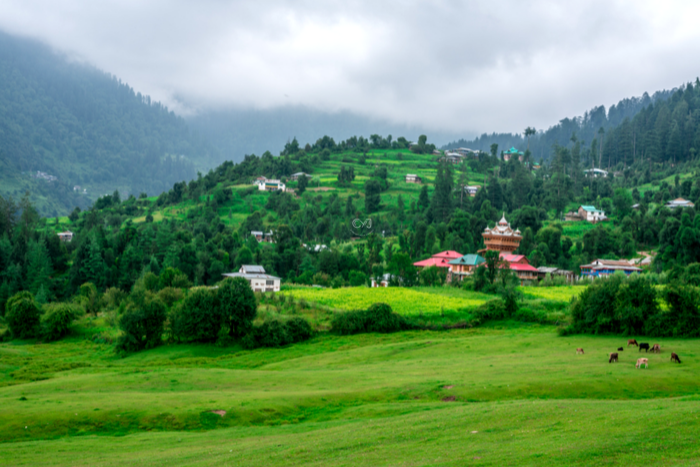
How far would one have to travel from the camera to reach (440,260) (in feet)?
387

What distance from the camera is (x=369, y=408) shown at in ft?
105

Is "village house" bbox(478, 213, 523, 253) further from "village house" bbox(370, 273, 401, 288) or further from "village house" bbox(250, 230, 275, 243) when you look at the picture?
"village house" bbox(250, 230, 275, 243)

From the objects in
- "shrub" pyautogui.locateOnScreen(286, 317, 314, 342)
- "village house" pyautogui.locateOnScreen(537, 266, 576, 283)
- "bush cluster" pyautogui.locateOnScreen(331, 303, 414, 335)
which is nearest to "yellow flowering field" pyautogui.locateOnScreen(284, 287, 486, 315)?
"bush cluster" pyautogui.locateOnScreen(331, 303, 414, 335)

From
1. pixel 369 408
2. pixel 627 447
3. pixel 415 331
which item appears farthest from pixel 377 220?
pixel 627 447

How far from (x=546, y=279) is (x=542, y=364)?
63.2 m

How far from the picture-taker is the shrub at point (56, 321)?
7825cm

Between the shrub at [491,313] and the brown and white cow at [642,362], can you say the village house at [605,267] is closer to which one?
the shrub at [491,313]

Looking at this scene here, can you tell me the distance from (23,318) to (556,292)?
262 ft

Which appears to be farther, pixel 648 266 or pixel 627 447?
pixel 648 266

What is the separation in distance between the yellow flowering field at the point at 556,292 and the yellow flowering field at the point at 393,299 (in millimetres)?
8067

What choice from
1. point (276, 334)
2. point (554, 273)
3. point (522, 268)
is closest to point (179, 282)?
point (276, 334)

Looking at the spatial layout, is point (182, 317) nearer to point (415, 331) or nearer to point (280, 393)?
point (415, 331)

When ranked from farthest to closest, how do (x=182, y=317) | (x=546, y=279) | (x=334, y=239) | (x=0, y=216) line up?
(x=334, y=239) < (x=0, y=216) < (x=546, y=279) < (x=182, y=317)

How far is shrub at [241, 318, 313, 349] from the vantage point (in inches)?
2613
